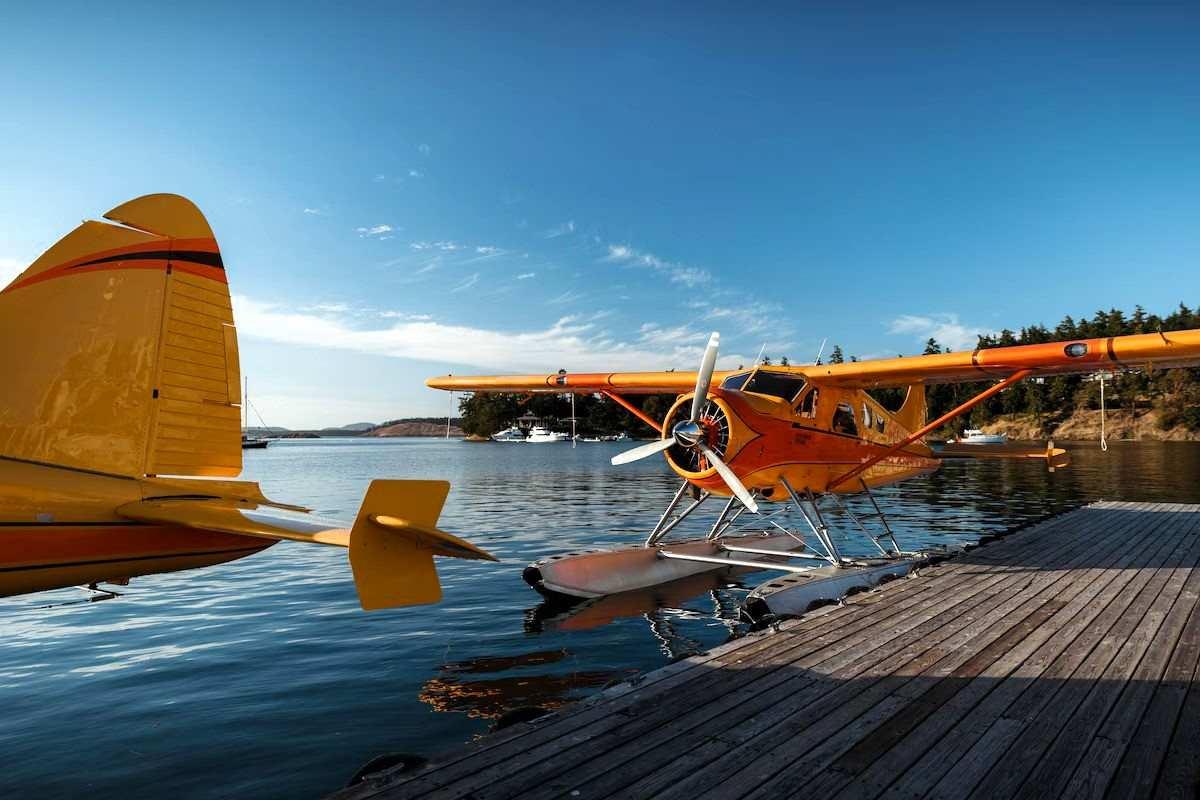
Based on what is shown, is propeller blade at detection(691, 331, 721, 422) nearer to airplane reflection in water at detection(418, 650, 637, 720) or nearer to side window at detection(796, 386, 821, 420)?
side window at detection(796, 386, 821, 420)

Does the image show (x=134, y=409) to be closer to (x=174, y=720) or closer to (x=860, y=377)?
(x=174, y=720)

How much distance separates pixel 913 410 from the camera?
44.1 feet

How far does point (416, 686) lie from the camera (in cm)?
622

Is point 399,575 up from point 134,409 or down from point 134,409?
down

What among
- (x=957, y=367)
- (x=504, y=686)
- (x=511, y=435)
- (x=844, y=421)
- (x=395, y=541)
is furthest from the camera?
(x=511, y=435)

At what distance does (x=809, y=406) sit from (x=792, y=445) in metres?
0.86

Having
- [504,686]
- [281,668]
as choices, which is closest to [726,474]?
[504,686]

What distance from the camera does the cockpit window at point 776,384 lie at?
969cm

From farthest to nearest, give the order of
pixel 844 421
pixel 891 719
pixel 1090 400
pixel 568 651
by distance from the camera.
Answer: pixel 1090 400 → pixel 844 421 → pixel 568 651 → pixel 891 719

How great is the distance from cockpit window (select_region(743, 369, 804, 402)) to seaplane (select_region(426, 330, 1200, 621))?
2cm

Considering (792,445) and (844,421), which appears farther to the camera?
(844,421)

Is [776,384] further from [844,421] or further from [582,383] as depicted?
[582,383]

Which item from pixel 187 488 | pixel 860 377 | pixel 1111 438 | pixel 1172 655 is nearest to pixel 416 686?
pixel 187 488

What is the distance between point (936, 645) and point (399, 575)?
4597mm
